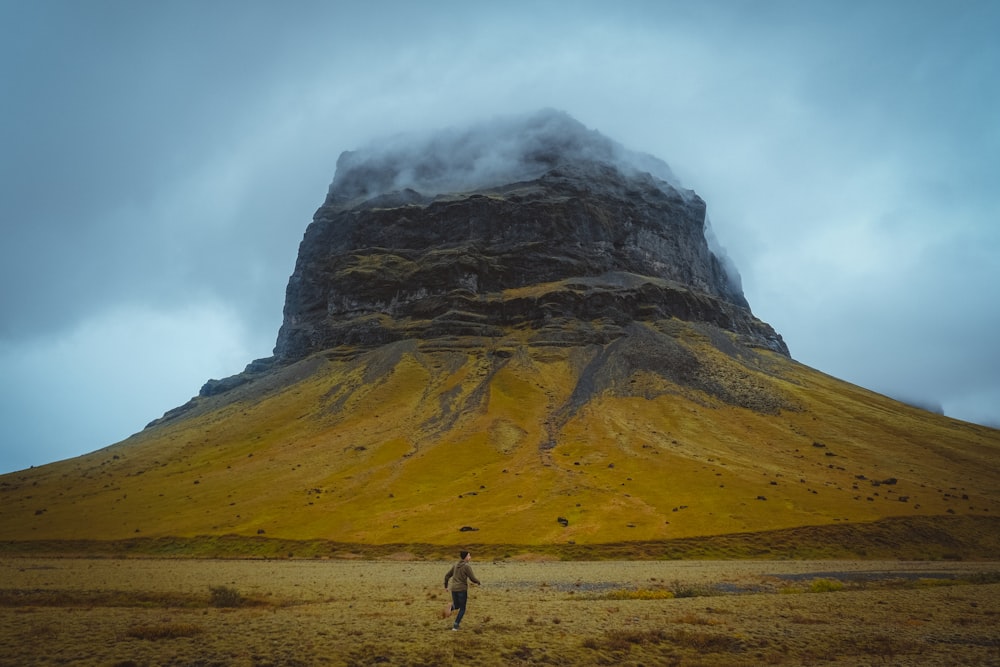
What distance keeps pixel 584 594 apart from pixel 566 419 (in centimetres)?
8354

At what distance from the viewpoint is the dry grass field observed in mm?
18234

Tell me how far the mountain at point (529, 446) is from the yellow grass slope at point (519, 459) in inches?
23.0

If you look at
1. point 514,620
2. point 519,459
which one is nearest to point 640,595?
point 514,620

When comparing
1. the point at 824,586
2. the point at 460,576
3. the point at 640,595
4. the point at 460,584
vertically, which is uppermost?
the point at 460,576

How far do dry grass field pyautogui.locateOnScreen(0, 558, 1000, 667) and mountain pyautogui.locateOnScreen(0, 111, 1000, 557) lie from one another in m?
26.9

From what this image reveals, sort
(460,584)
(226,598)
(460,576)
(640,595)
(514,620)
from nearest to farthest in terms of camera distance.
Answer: (460,584)
(460,576)
(514,620)
(226,598)
(640,595)

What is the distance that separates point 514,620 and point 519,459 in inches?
2996

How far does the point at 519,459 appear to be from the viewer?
99.6 m

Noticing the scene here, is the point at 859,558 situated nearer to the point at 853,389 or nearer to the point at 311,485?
the point at 311,485

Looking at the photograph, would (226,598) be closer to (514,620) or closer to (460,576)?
(460,576)

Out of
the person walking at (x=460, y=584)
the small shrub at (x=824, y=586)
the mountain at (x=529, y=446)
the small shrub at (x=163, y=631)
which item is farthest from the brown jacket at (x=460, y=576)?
the mountain at (x=529, y=446)

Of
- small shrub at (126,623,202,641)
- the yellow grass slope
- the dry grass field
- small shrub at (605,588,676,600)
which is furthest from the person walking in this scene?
the yellow grass slope

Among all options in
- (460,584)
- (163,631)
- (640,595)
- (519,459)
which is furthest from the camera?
(519,459)

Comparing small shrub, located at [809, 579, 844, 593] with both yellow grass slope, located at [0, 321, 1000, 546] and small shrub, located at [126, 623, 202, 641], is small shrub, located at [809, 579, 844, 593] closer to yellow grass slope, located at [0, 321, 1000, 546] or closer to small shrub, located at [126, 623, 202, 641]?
yellow grass slope, located at [0, 321, 1000, 546]
